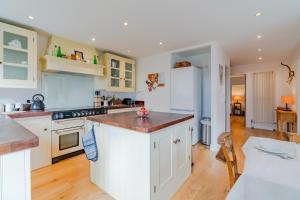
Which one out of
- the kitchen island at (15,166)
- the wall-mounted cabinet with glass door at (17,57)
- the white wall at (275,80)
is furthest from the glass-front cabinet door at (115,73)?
the white wall at (275,80)

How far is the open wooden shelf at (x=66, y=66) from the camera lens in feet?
8.91

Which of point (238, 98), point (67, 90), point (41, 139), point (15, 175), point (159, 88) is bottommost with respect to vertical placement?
point (41, 139)

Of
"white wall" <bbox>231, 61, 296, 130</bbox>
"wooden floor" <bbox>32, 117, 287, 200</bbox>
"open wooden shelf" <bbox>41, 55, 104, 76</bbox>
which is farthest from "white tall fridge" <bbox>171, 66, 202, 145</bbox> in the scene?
"white wall" <bbox>231, 61, 296, 130</bbox>

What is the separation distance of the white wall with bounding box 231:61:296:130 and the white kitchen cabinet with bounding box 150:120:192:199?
450 cm

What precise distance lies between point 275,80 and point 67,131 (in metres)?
6.39

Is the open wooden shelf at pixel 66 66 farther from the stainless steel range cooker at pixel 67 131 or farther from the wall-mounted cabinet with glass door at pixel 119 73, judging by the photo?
the stainless steel range cooker at pixel 67 131

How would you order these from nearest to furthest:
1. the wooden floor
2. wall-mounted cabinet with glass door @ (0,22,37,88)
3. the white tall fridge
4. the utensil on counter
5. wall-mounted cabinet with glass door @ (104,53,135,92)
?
the wooden floor < wall-mounted cabinet with glass door @ (0,22,37,88) < the utensil on counter < the white tall fridge < wall-mounted cabinet with glass door @ (104,53,135,92)

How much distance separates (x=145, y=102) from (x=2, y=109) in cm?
315

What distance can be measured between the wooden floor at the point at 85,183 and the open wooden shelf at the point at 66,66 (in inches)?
68.3

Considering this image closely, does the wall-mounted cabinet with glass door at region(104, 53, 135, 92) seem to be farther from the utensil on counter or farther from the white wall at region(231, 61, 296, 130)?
→ the white wall at region(231, 61, 296, 130)

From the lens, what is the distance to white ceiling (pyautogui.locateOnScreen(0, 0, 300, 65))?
1.98 meters

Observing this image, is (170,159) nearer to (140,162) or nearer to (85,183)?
(140,162)

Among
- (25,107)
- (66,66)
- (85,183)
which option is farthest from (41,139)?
(66,66)

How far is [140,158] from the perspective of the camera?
150cm
